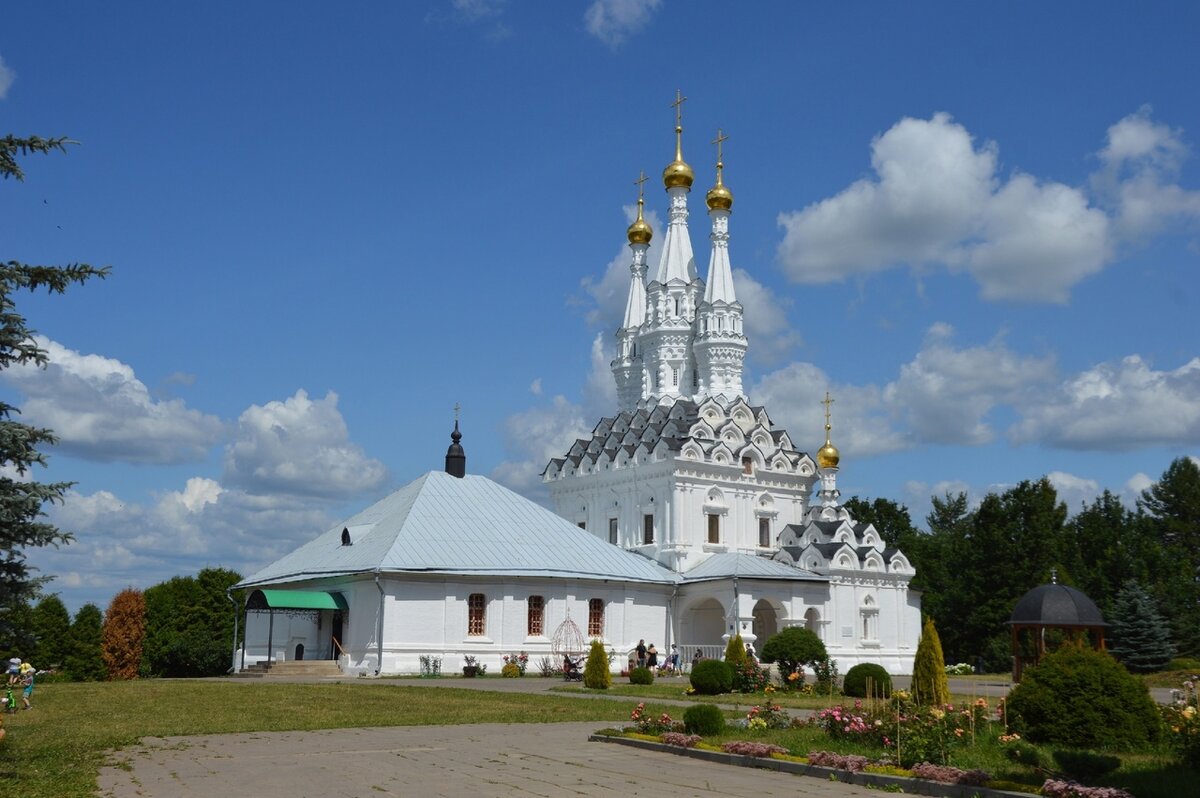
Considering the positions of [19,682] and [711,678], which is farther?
[711,678]

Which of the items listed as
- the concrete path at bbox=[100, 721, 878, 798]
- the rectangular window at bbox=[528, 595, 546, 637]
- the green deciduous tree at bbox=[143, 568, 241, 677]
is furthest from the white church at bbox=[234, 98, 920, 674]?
the concrete path at bbox=[100, 721, 878, 798]

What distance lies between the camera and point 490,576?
38125mm

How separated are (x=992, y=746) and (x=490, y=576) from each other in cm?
2524

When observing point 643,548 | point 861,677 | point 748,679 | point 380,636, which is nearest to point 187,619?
point 380,636

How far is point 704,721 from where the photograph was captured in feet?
53.3

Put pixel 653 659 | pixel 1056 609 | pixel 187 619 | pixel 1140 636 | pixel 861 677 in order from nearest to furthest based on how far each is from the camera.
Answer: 1. pixel 861 677
2. pixel 1056 609
3. pixel 653 659
4. pixel 187 619
5. pixel 1140 636

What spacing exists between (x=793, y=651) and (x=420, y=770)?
71.4 feet

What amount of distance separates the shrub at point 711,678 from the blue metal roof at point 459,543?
11473 millimetres

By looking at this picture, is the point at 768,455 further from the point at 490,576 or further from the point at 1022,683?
the point at 1022,683

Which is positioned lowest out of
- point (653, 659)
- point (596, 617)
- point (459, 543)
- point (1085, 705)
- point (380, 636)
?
point (653, 659)

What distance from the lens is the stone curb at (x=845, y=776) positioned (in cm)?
1171

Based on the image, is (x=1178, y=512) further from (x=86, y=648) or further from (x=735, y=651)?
(x=86, y=648)

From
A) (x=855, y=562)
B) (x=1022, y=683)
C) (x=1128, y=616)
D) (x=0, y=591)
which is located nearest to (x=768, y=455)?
(x=855, y=562)

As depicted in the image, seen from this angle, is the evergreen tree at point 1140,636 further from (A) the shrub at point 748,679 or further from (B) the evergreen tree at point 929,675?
(B) the evergreen tree at point 929,675
